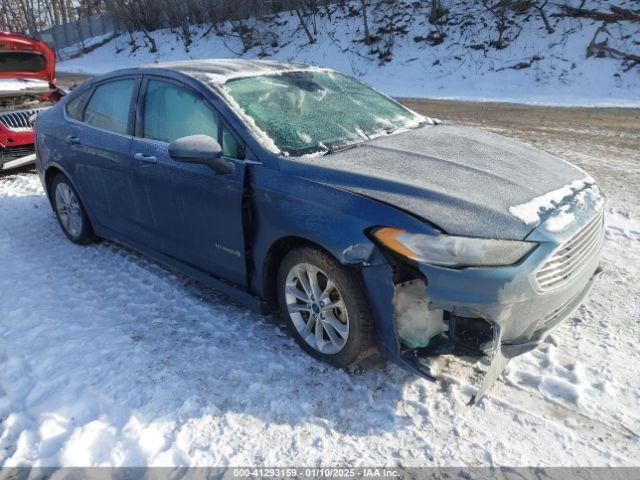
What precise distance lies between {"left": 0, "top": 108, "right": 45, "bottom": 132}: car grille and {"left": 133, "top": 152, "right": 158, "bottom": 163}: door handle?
4176mm

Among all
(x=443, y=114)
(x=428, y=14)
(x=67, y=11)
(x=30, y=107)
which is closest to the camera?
(x=30, y=107)

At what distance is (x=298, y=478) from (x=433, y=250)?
47.3 inches

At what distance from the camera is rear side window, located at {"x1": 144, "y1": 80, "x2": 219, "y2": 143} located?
3.28 metres

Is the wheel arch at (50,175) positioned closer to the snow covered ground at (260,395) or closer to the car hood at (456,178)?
the snow covered ground at (260,395)

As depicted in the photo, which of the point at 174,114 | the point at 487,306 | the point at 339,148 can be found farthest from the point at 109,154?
the point at 487,306

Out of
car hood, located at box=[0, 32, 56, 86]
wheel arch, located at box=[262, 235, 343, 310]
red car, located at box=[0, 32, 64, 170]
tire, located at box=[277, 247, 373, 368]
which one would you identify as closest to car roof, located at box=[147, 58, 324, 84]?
wheel arch, located at box=[262, 235, 343, 310]

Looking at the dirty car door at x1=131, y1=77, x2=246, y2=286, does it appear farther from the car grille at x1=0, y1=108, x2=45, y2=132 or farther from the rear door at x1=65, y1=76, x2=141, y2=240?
the car grille at x1=0, y1=108, x2=45, y2=132

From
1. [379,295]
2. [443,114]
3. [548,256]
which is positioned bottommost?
[443,114]

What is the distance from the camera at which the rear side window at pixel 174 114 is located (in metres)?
3.28

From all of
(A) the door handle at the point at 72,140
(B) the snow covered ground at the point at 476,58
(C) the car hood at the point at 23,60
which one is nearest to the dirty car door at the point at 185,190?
(A) the door handle at the point at 72,140

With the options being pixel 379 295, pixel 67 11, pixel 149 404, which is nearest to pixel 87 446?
pixel 149 404

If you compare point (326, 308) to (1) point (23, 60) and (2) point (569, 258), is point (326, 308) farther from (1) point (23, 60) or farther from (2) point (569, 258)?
(1) point (23, 60)

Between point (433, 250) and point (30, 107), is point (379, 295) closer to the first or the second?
point (433, 250)

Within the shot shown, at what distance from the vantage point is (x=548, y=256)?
7.91ft
